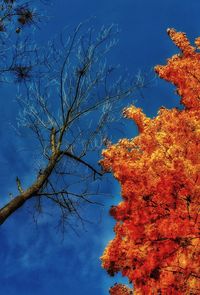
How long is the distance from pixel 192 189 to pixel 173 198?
4.26ft

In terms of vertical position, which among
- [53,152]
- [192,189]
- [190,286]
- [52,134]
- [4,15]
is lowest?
[190,286]

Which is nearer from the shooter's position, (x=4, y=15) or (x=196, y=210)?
(x=4, y=15)

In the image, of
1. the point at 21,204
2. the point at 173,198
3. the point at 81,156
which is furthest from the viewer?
the point at 173,198

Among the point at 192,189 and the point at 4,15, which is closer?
the point at 4,15

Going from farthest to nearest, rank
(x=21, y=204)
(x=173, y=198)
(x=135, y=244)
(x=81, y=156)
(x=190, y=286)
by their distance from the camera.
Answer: (x=135, y=244) → (x=173, y=198) → (x=190, y=286) → (x=81, y=156) → (x=21, y=204)

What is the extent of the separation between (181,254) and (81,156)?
637cm

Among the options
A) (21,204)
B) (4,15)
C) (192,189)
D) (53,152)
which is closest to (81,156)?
(53,152)

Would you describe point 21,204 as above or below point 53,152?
below

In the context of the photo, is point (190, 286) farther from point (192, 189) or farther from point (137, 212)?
point (137, 212)

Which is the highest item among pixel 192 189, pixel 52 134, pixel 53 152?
pixel 192 189

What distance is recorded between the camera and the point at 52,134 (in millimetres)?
9023

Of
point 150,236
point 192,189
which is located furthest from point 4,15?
point 150,236

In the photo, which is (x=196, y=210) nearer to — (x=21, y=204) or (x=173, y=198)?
(x=173, y=198)

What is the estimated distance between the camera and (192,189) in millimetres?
13172
